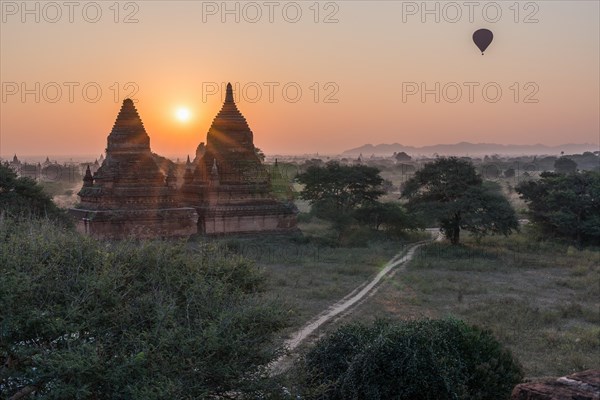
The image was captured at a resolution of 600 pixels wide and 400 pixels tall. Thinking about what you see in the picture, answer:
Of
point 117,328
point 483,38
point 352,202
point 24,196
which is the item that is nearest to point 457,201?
point 352,202

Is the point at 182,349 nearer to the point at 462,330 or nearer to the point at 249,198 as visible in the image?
the point at 462,330

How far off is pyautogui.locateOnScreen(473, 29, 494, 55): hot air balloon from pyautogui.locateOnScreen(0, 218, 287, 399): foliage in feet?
54.1

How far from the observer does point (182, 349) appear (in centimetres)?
732

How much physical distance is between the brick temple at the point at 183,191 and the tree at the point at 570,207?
13175 mm

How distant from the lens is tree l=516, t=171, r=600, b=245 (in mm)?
31078

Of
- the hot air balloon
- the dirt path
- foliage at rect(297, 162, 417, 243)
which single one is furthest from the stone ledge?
foliage at rect(297, 162, 417, 243)

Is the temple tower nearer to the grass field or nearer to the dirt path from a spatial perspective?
the dirt path

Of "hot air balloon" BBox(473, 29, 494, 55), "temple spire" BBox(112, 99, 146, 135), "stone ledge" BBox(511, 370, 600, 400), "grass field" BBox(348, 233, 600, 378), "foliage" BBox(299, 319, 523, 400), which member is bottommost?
"grass field" BBox(348, 233, 600, 378)

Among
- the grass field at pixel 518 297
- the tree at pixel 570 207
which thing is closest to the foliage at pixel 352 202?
the grass field at pixel 518 297

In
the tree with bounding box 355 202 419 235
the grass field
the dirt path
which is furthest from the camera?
the tree with bounding box 355 202 419 235

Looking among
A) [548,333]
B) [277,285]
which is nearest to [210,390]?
[548,333]

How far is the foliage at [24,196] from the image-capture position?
81.5 ft

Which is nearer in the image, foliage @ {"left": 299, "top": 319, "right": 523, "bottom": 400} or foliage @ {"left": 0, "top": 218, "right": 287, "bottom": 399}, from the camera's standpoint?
foliage @ {"left": 0, "top": 218, "right": 287, "bottom": 399}

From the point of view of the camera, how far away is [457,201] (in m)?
30.9
